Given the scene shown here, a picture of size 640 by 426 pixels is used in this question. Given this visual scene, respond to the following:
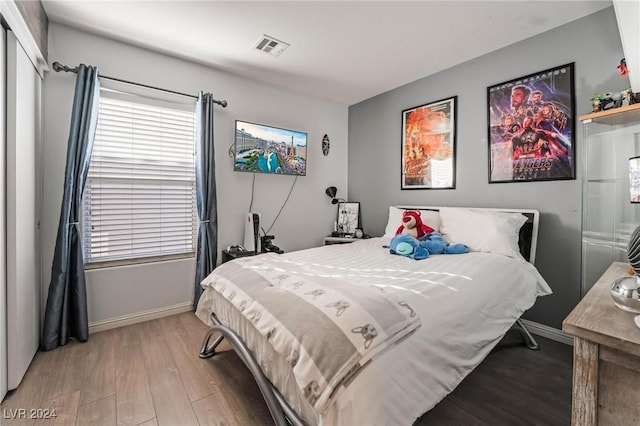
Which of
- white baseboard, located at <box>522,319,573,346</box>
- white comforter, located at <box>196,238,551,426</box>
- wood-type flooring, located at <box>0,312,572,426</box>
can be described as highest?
white comforter, located at <box>196,238,551,426</box>

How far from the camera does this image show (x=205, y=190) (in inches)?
113

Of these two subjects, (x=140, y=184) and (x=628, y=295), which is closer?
(x=628, y=295)

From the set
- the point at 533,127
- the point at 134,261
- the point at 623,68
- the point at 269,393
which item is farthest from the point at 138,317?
the point at 623,68

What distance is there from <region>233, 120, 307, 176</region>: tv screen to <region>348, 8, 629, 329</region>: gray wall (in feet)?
3.44

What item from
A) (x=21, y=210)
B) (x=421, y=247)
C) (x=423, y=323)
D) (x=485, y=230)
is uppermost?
(x=21, y=210)

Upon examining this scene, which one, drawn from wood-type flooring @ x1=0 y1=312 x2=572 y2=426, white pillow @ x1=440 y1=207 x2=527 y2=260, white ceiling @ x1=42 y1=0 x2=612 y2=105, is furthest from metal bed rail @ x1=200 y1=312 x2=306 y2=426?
white ceiling @ x1=42 y1=0 x2=612 y2=105

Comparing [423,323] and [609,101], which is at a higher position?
[609,101]

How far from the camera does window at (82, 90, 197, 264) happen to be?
2.48 meters

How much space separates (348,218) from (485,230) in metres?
1.96

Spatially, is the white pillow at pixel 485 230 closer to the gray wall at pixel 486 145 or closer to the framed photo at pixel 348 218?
the gray wall at pixel 486 145

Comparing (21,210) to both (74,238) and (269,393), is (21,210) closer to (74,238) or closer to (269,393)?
(74,238)

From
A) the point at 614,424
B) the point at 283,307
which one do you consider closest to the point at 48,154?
the point at 283,307

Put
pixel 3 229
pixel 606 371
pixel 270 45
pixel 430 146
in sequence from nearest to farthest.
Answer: pixel 606 371 < pixel 3 229 < pixel 270 45 < pixel 430 146

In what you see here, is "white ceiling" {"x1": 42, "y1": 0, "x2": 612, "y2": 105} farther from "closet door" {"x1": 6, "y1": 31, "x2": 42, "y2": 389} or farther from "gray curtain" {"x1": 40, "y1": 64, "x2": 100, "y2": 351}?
"closet door" {"x1": 6, "y1": 31, "x2": 42, "y2": 389}
